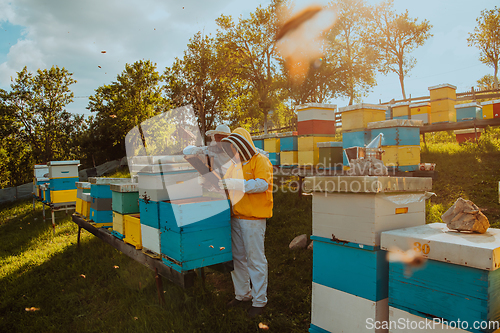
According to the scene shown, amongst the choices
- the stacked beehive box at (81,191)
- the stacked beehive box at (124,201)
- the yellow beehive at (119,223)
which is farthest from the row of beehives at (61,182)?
the stacked beehive box at (124,201)

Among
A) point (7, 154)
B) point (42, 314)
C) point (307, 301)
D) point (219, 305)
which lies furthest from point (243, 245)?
point (7, 154)

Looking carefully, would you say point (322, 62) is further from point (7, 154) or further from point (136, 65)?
point (7, 154)

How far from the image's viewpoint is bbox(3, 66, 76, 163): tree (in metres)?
22.6

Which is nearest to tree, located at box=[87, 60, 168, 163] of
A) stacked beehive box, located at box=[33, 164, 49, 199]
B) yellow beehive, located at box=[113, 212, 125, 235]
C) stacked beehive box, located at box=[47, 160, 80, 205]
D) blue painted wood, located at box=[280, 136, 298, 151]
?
stacked beehive box, located at box=[33, 164, 49, 199]

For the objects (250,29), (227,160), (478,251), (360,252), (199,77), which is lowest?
(360,252)

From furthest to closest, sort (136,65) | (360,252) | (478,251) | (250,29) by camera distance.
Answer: (136,65), (250,29), (360,252), (478,251)

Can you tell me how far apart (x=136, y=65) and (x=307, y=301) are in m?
20.2

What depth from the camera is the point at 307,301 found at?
3.25m

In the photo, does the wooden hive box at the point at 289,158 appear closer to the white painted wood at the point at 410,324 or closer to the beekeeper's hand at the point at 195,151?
the beekeeper's hand at the point at 195,151

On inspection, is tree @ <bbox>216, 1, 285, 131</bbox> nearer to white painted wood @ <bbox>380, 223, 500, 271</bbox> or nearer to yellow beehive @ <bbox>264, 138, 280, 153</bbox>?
yellow beehive @ <bbox>264, 138, 280, 153</bbox>

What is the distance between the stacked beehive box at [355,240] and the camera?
5.87 ft

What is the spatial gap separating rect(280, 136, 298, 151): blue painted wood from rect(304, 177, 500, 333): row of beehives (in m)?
4.35

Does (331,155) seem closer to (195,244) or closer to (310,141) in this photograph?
(310,141)

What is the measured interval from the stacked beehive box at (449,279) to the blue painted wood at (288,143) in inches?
187
